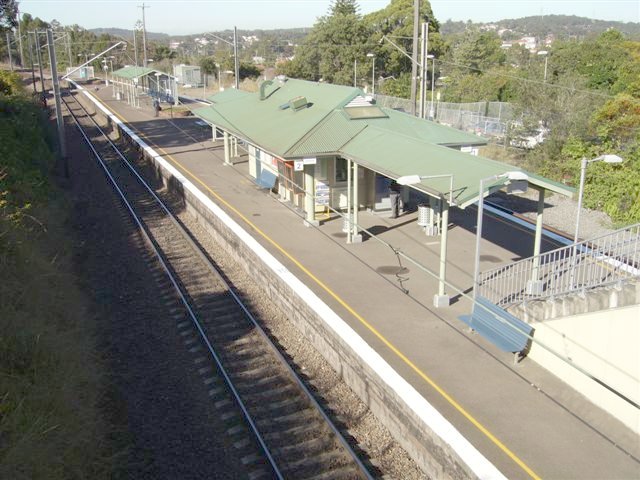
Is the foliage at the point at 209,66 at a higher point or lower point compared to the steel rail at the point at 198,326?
higher

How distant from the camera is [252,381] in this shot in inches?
428

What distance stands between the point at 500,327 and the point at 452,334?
1.03 meters

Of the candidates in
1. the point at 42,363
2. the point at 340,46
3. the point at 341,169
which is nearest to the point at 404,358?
the point at 42,363

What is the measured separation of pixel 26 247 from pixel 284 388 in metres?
7.09

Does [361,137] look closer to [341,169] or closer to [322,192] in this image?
[341,169]

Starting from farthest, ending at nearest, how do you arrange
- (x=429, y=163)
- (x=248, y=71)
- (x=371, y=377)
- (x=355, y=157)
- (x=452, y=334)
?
(x=248, y=71)
(x=355, y=157)
(x=429, y=163)
(x=452, y=334)
(x=371, y=377)

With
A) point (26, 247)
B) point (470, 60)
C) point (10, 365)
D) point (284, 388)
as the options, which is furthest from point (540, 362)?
point (470, 60)

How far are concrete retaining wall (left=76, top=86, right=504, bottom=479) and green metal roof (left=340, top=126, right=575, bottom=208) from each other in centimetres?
334

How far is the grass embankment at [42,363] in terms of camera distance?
307 inches

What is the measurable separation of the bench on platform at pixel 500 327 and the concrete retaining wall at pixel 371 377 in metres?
2.00

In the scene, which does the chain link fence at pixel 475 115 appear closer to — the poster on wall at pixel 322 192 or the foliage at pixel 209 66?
the poster on wall at pixel 322 192

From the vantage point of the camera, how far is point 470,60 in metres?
67.2

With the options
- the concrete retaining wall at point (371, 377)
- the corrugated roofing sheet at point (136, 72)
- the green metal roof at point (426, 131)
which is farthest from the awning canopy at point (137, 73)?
the concrete retaining wall at point (371, 377)

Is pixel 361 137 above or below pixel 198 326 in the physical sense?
above
